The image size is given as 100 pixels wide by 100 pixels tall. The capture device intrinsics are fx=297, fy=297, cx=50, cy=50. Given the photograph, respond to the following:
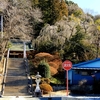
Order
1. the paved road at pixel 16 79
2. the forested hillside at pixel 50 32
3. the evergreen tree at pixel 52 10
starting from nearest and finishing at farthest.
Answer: the paved road at pixel 16 79, the forested hillside at pixel 50 32, the evergreen tree at pixel 52 10

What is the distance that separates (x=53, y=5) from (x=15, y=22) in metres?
10.4

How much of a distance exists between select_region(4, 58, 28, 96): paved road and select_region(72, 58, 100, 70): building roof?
490cm

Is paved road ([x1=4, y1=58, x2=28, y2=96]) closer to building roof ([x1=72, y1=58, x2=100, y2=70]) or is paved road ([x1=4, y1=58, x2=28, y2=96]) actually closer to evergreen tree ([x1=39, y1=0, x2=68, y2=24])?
building roof ([x1=72, y1=58, x2=100, y2=70])

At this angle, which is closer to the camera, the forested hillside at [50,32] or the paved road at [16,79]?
the paved road at [16,79]

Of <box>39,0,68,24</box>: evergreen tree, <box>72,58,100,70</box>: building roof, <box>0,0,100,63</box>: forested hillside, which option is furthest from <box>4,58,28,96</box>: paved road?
<box>39,0,68,24</box>: evergreen tree

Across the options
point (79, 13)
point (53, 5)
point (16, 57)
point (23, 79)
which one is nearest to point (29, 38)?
point (16, 57)

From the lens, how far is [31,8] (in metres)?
39.8

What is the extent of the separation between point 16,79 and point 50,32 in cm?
948

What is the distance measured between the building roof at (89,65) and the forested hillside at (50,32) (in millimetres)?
3554

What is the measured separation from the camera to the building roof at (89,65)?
89.2 feet

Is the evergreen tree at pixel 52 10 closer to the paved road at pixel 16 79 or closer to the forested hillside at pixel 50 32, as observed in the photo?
the forested hillside at pixel 50 32

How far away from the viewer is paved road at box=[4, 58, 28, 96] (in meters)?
23.1

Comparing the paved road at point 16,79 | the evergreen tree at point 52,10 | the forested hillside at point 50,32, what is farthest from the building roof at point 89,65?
the evergreen tree at point 52,10

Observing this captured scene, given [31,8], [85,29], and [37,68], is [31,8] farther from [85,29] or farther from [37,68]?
[37,68]
